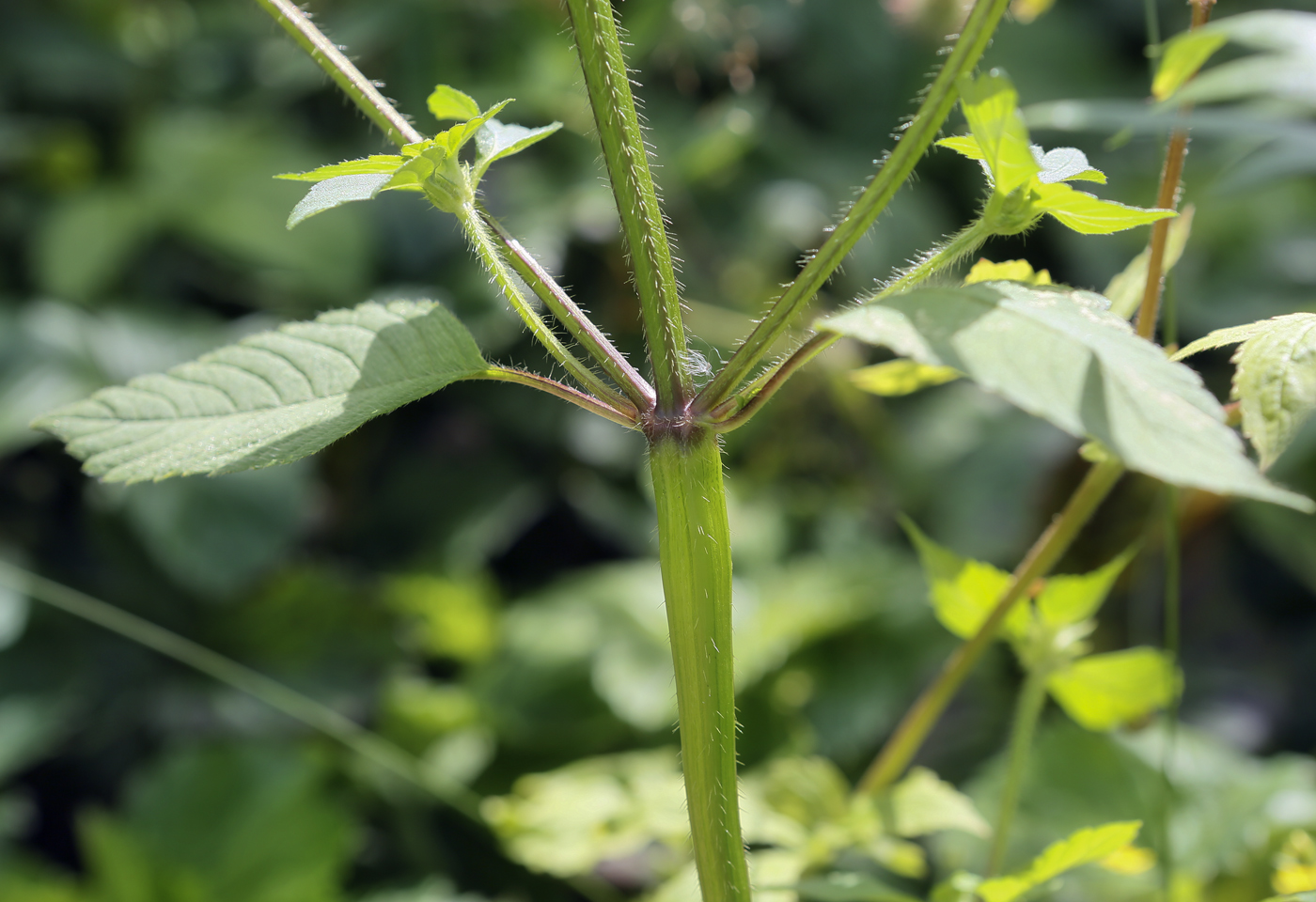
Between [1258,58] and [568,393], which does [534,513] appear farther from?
[1258,58]

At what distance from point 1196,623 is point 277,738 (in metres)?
1.05

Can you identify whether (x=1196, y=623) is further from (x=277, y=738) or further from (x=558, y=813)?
(x=277, y=738)

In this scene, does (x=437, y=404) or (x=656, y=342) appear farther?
(x=437, y=404)

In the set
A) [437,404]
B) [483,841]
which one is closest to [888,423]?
[437,404]

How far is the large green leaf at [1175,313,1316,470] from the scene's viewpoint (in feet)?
0.90

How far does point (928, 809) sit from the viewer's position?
491mm

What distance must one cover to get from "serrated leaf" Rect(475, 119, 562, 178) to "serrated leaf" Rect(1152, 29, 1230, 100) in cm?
18

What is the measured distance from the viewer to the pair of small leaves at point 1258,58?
0.23m

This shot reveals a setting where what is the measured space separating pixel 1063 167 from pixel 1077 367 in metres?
0.10

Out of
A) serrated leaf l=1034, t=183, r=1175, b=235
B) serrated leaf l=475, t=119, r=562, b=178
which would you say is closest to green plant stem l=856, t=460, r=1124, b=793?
serrated leaf l=1034, t=183, r=1175, b=235

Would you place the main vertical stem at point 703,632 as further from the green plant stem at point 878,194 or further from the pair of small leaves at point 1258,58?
the pair of small leaves at point 1258,58

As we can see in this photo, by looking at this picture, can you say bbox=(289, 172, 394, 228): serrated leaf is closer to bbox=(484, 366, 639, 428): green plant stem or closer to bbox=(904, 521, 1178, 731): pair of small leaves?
bbox=(484, 366, 639, 428): green plant stem

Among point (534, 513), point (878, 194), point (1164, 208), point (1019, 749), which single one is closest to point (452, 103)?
point (878, 194)

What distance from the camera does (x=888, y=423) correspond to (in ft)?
4.36
